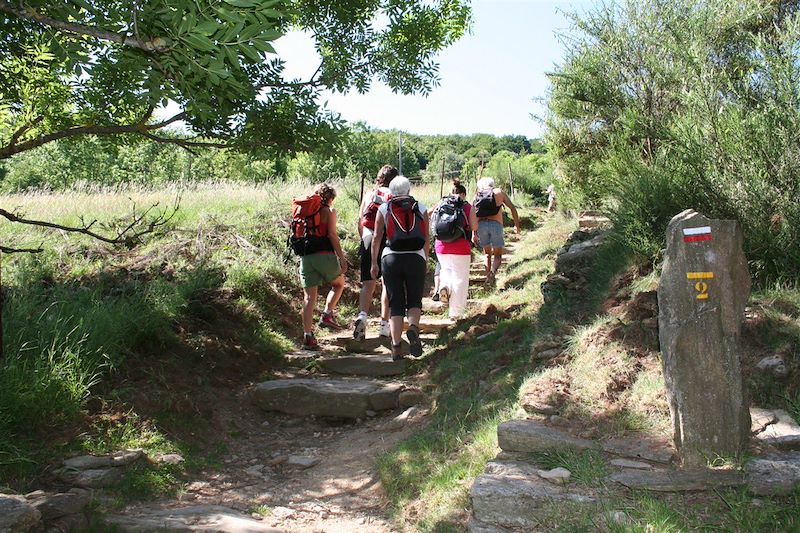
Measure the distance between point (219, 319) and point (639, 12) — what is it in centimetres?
849

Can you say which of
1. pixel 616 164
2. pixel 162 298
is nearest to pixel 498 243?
pixel 616 164

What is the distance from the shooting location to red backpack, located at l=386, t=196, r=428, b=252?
6922 mm

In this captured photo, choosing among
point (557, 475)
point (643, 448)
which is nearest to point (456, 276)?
point (643, 448)

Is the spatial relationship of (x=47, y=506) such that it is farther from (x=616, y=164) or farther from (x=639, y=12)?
(x=639, y=12)

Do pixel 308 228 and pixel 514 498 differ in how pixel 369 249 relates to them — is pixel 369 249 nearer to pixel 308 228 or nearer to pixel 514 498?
pixel 308 228

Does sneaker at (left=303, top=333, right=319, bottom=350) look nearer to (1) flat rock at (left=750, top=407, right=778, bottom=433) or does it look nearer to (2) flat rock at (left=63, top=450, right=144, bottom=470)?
(2) flat rock at (left=63, top=450, right=144, bottom=470)

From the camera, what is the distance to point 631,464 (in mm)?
4176

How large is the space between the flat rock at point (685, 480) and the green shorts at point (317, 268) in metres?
4.85

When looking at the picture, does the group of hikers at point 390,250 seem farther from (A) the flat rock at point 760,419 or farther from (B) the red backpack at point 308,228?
(A) the flat rock at point 760,419

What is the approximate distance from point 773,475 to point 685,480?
0.50 m

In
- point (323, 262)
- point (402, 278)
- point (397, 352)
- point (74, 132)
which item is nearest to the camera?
point (74, 132)

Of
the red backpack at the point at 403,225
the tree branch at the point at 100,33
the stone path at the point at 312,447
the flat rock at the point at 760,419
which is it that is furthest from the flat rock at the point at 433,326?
the tree branch at the point at 100,33

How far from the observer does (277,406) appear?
7062 mm

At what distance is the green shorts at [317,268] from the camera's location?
810 centimetres
